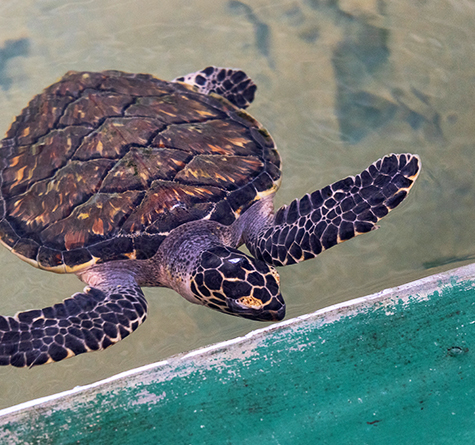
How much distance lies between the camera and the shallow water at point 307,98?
281 centimetres

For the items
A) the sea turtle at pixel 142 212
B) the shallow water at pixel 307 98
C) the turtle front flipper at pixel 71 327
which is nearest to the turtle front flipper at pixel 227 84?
the shallow water at pixel 307 98

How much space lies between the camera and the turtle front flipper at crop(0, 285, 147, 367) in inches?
75.4

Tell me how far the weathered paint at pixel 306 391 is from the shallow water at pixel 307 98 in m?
0.90

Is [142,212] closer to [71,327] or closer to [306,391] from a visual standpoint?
[71,327]

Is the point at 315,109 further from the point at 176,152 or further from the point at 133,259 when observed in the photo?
the point at 133,259

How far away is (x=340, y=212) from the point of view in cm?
219

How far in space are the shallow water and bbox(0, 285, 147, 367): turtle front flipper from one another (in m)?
0.66

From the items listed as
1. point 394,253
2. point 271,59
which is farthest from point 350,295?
point 271,59

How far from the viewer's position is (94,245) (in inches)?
83.8

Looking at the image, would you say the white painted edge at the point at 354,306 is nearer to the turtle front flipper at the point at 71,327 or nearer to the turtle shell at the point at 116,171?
the turtle front flipper at the point at 71,327

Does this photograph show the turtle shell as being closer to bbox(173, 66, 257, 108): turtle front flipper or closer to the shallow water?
bbox(173, 66, 257, 108): turtle front flipper

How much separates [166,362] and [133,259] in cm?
59

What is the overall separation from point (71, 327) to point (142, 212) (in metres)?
0.65

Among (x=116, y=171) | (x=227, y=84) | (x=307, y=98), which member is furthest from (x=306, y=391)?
(x=307, y=98)
